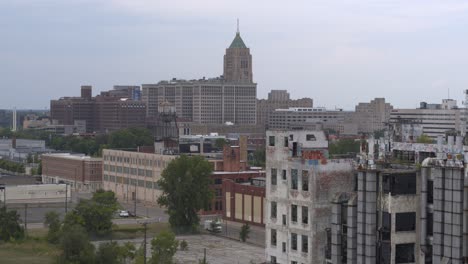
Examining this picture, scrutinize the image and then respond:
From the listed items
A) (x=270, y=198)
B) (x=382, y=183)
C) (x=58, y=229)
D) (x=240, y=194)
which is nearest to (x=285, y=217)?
(x=270, y=198)

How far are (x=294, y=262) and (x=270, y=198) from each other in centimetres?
298

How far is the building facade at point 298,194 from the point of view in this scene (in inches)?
1419

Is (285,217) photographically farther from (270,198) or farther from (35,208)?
(35,208)

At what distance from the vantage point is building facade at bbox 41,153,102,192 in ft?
438

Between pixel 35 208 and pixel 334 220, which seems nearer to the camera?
pixel 334 220

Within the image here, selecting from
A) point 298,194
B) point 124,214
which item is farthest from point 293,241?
point 124,214

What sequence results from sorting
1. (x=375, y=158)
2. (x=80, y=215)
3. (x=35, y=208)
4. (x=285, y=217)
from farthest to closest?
(x=35, y=208), (x=80, y=215), (x=285, y=217), (x=375, y=158)

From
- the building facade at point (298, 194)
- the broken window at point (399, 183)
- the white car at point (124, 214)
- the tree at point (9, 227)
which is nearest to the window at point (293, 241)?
the building facade at point (298, 194)

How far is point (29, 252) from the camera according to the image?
71.7 metres

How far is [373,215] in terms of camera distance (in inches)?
1267

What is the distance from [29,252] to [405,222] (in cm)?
4518

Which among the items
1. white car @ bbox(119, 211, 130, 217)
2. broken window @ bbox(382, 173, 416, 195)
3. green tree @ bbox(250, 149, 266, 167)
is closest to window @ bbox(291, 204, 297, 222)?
broken window @ bbox(382, 173, 416, 195)

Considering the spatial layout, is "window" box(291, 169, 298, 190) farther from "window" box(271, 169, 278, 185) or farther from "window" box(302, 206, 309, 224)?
"window" box(271, 169, 278, 185)

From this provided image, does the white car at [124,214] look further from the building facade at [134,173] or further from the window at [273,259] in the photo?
the window at [273,259]
